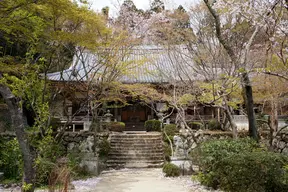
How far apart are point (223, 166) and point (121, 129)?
11308mm

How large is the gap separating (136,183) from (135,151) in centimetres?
469

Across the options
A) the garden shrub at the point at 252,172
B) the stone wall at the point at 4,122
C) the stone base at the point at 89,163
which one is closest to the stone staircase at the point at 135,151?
the stone base at the point at 89,163

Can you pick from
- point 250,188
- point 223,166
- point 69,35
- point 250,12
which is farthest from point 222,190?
point 69,35

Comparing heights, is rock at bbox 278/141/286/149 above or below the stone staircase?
above

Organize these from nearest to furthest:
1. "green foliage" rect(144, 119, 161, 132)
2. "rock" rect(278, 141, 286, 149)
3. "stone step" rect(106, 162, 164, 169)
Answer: "rock" rect(278, 141, 286, 149), "stone step" rect(106, 162, 164, 169), "green foliage" rect(144, 119, 161, 132)

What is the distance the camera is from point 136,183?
912 centimetres

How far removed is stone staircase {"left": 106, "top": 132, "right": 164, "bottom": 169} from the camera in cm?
1283

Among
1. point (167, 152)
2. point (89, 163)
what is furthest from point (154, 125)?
point (89, 163)

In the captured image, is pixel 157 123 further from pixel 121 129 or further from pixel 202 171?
pixel 202 171

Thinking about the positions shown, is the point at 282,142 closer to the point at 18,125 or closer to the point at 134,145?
the point at 134,145

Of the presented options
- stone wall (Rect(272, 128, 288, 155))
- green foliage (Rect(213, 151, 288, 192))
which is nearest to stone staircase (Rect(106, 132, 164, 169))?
stone wall (Rect(272, 128, 288, 155))

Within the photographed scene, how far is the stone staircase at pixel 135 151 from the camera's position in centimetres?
1283

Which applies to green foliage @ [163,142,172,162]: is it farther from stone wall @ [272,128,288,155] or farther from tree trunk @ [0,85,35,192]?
tree trunk @ [0,85,35,192]

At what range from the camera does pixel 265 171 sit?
5977 millimetres
